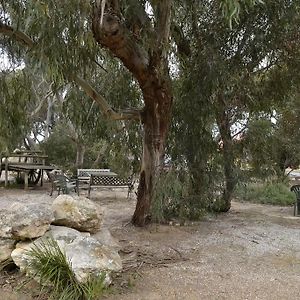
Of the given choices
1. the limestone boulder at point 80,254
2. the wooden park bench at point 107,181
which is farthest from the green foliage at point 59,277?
the wooden park bench at point 107,181

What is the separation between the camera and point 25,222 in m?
4.24

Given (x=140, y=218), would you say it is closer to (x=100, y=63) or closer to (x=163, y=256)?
(x=163, y=256)

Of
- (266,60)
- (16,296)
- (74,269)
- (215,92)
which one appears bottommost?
(16,296)

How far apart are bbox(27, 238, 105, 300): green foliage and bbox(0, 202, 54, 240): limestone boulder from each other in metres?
0.36

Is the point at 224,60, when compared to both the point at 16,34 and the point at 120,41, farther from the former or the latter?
the point at 16,34

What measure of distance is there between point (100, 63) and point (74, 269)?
4186 mm

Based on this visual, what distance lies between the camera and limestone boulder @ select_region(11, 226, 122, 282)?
3.64 meters

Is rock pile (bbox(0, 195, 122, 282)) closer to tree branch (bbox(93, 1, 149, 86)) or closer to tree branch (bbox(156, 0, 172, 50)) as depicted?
tree branch (bbox(93, 1, 149, 86))

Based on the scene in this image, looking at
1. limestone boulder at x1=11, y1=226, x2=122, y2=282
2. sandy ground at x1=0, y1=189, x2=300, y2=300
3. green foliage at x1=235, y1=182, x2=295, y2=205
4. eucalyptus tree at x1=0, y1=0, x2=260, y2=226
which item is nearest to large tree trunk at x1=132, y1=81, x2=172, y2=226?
eucalyptus tree at x1=0, y1=0, x2=260, y2=226

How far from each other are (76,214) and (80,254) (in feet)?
3.33

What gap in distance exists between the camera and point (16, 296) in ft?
12.2

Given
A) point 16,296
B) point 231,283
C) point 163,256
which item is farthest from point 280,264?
point 16,296

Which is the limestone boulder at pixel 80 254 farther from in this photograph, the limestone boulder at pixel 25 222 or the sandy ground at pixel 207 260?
the sandy ground at pixel 207 260

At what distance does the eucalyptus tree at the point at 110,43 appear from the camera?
4891mm
